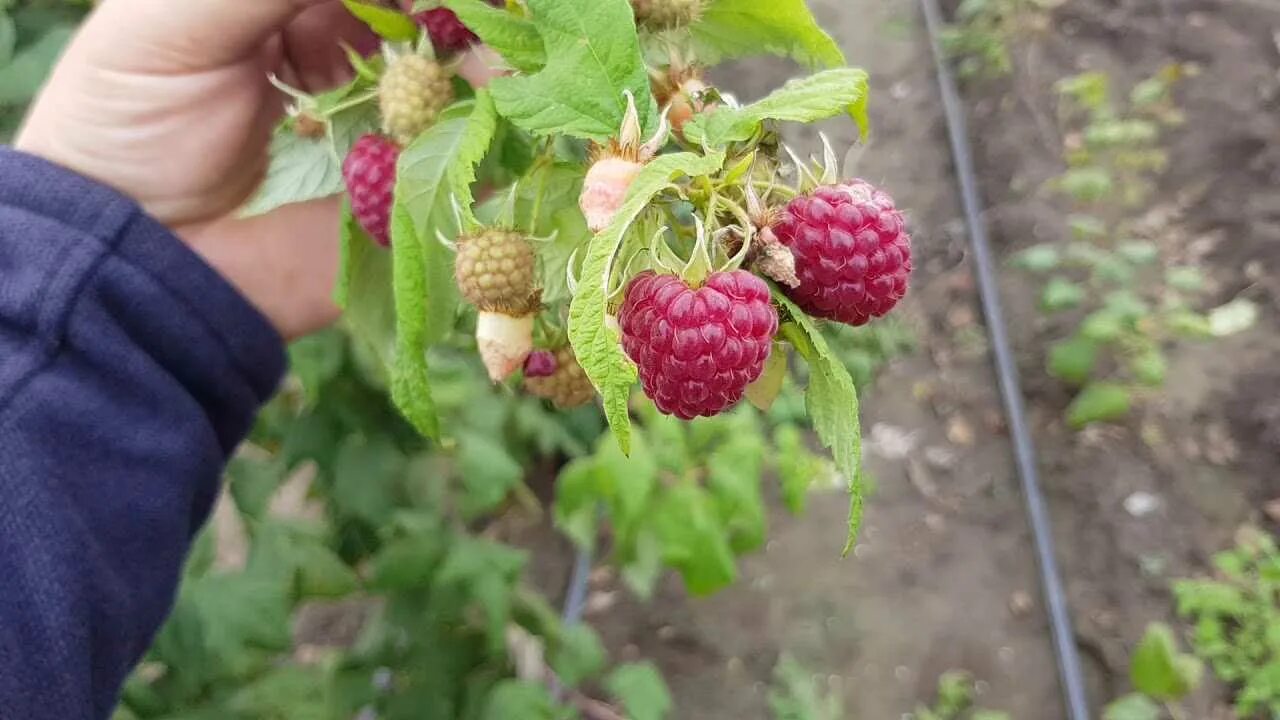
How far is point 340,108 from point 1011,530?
1860mm

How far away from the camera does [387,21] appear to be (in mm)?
635

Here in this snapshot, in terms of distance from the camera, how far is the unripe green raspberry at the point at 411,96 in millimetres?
614

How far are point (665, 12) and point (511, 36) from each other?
9 centimetres

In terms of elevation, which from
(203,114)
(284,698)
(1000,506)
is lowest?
(1000,506)

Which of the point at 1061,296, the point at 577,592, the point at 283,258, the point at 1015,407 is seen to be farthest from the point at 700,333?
the point at 1061,296

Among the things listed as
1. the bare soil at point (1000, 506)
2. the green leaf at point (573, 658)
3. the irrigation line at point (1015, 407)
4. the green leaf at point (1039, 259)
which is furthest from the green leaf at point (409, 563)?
the green leaf at point (1039, 259)

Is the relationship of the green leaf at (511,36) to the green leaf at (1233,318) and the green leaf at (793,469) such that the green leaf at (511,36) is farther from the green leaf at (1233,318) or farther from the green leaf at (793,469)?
the green leaf at (1233,318)

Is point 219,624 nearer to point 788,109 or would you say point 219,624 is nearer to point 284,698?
point 284,698

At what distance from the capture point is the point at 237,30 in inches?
35.6

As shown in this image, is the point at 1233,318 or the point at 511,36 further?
the point at 1233,318

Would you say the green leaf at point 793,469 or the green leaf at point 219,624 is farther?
the green leaf at point 793,469

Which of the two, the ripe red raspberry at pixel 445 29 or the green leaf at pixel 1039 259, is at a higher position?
the ripe red raspberry at pixel 445 29

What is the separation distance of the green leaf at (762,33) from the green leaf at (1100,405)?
186 centimetres

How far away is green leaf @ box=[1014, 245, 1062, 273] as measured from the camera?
2584 millimetres
